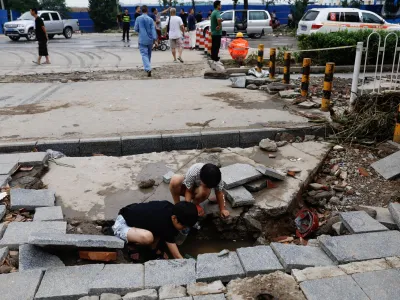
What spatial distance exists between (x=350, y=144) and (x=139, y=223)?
3658mm


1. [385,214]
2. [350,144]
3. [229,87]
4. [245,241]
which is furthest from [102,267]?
[229,87]

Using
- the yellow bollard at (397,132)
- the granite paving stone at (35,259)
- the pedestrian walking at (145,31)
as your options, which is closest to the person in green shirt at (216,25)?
the pedestrian walking at (145,31)

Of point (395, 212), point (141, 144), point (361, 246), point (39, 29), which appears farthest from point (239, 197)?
point (39, 29)

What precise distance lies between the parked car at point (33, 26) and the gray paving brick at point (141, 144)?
2006 cm

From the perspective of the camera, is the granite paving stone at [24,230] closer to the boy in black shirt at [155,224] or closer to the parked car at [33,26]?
the boy in black shirt at [155,224]

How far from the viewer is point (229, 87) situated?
9.63 meters

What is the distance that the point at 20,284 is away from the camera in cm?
277

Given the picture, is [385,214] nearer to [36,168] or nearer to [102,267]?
[102,267]

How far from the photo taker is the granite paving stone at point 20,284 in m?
2.66

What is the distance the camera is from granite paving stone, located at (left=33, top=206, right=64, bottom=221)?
368cm

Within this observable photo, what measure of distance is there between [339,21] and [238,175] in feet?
44.7

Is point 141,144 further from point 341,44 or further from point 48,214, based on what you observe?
point 341,44

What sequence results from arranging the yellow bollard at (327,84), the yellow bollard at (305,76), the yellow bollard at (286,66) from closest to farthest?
the yellow bollard at (327,84) → the yellow bollard at (305,76) → the yellow bollard at (286,66)

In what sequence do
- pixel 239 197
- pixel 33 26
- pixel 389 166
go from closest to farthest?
pixel 239 197 < pixel 389 166 < pixel 33 26
